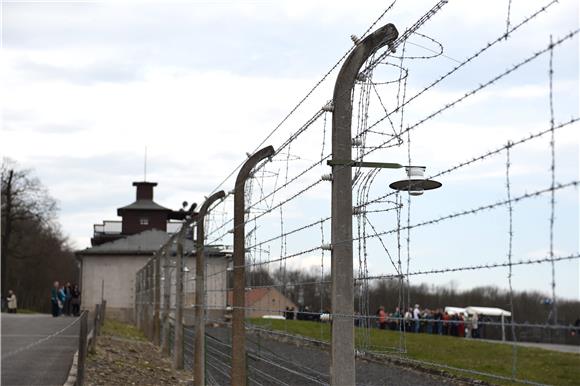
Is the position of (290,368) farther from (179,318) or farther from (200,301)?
(200,301)

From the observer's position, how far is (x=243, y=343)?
820 cm

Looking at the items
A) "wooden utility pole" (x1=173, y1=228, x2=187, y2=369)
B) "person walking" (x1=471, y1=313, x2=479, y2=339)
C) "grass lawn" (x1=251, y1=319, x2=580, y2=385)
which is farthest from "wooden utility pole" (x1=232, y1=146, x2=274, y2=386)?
"wooden utility pole" (x1=173, y1=228, x2=187, y2=369)

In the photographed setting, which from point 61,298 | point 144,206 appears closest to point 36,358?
point 61,298

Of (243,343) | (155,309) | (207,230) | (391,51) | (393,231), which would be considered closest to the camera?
(393,231)

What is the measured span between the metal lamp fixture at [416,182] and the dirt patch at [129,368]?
8770mm

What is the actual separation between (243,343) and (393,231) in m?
4.05

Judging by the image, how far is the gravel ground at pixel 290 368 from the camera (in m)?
7.99

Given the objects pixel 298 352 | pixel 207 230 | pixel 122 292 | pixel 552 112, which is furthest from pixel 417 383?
pixel 122 292

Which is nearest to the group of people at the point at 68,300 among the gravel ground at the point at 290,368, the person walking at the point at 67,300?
the person walking at the point at 67,300

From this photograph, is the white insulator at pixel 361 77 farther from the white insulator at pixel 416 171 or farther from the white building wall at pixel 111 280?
the white building wall at pixel 111 280

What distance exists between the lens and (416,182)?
4176mm

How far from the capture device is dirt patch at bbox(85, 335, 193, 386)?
42.1ft

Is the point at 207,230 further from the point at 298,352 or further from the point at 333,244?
the point at 298,352

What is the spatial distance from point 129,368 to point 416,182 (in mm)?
11125
